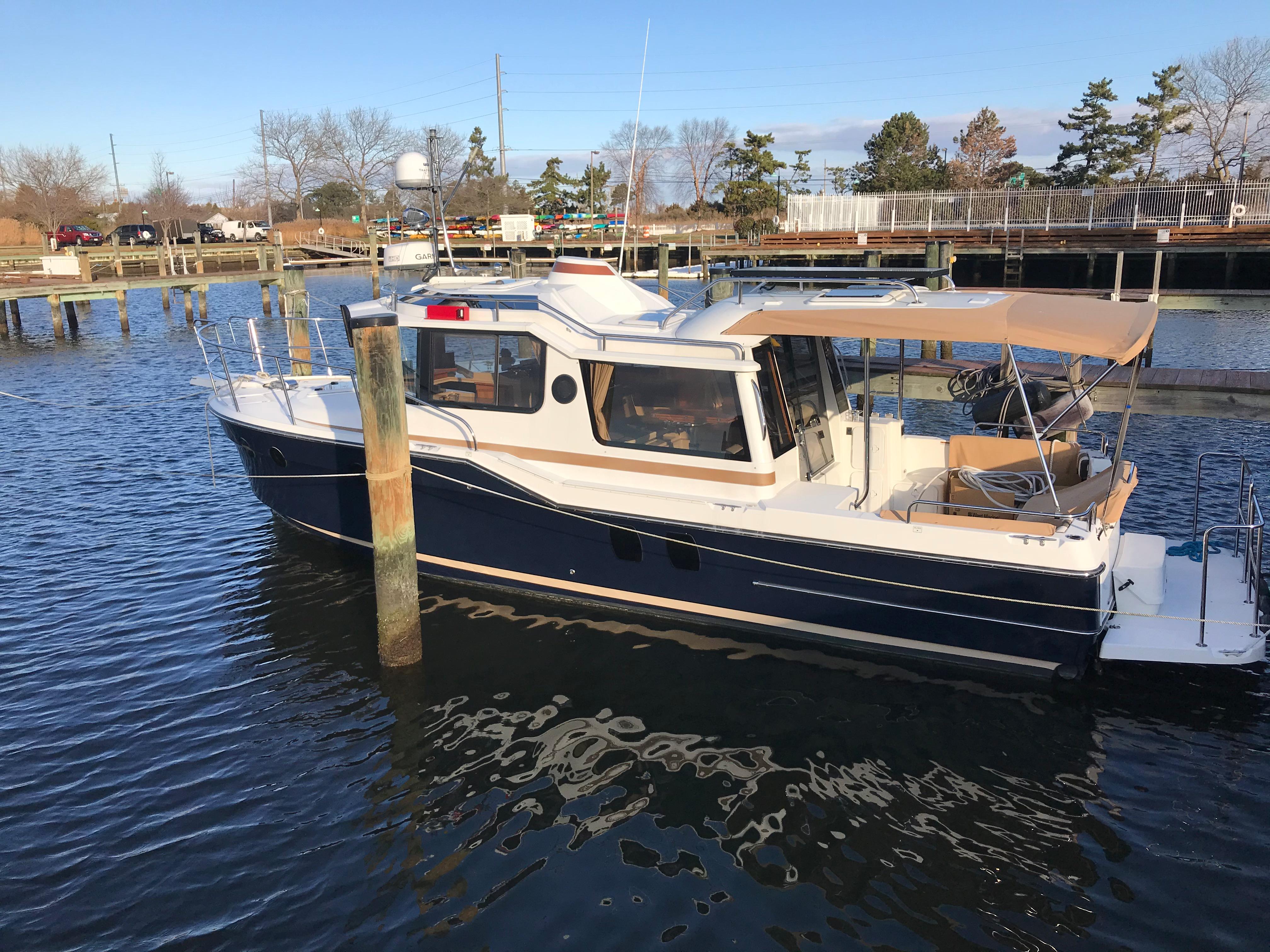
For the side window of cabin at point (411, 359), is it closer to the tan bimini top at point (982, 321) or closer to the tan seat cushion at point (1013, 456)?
the tan bimini top at point (982, 321)

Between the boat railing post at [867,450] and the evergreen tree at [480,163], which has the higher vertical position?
the evergreen tree at [480,163]

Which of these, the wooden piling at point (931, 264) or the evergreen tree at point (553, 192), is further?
the evergreen tree at point (553, 192)

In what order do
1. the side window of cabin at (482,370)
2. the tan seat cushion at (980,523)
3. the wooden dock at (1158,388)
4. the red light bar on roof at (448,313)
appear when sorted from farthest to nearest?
the wooden dock at (1158,388)
the red light bar on roof at (448,313)
the side window of cabin at (482,370)
the tan seat cushion at (980,523)

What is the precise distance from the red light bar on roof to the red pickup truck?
5015cm

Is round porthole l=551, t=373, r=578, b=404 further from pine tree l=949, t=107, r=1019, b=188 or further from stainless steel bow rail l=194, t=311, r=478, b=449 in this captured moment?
pine tree l=949, t=107, r=1019, b=188

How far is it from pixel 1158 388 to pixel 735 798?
35.0 feet

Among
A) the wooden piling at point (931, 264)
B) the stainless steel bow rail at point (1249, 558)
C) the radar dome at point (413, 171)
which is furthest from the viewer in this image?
the wooden piling at point (931, 264)

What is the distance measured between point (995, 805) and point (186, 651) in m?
7.29

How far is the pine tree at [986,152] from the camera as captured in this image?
52.6m

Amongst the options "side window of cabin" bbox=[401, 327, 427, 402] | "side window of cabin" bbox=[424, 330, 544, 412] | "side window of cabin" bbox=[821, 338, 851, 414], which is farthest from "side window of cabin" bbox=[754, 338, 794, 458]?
"side window of cabin" bbox=[401, 327, 427, 402]

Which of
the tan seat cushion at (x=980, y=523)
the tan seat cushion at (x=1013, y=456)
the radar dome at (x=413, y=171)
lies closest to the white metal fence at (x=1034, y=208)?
the tan seat cushion at (x=1013, y=456)

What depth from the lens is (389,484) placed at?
767 cm

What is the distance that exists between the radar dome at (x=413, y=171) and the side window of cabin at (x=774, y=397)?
4.03m

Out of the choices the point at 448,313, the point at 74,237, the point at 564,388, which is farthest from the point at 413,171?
the point at 74,237
